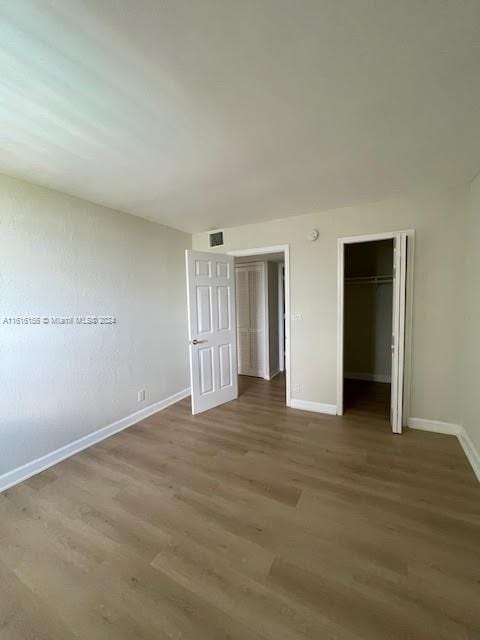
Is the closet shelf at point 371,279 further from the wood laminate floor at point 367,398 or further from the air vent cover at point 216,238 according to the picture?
the air vent cover at point 216,238

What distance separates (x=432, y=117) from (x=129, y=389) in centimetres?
353

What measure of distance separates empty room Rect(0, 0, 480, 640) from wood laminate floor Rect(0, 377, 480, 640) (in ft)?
0.04

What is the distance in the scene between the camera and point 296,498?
186 centimetres

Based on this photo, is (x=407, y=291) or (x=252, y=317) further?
(x=252, y=317)

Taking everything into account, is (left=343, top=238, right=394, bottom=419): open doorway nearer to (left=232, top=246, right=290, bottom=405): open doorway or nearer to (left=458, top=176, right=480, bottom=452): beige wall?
(left=232, top=246, right=290, bottom=405): open doorway

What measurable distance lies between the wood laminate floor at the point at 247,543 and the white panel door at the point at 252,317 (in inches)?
91.7

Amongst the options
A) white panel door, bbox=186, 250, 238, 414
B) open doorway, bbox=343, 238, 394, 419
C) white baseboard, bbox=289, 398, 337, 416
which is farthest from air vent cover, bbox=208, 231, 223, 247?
white baseboard, bbox=289, 398, 337, 416

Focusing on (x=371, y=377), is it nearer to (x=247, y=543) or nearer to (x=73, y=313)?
(x=247, y=543)

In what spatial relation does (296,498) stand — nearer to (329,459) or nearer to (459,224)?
(329,459)

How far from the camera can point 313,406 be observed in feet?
10.8

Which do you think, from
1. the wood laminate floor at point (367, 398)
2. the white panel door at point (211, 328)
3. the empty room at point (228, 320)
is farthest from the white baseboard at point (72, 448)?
the wood laminate floor at point (367, 398)

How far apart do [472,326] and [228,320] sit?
8.62 ft

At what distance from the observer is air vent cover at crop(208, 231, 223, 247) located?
3777 millimetres

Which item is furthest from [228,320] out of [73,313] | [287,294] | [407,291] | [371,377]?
[371,377]
